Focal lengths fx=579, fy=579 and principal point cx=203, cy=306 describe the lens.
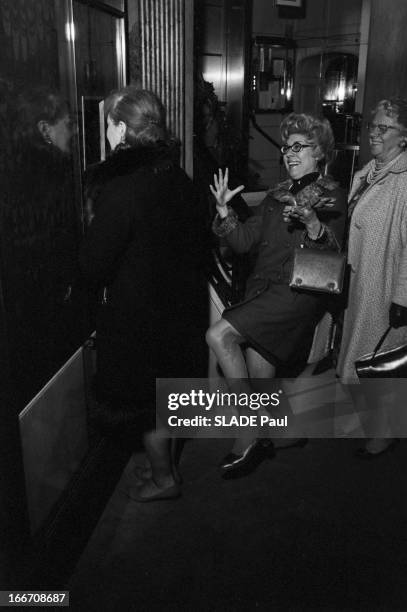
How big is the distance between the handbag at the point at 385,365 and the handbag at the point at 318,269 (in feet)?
1.40

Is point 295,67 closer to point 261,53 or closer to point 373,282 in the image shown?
point 261,53

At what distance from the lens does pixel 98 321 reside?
2.54m

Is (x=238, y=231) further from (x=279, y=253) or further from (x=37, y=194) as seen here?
(x=37, y=194)

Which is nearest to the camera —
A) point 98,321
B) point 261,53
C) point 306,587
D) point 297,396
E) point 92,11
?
point 306,587

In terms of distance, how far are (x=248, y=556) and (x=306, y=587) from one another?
0.93ft

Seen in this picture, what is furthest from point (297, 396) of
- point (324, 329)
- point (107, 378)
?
point (107, 378)

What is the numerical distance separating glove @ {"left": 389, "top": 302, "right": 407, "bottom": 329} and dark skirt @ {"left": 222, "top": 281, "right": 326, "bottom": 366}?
36cm

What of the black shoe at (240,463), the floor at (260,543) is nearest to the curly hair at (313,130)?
the black shoe at (240,463)

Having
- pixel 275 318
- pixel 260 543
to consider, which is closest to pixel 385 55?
pixel 275 318

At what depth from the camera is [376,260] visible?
3072mm

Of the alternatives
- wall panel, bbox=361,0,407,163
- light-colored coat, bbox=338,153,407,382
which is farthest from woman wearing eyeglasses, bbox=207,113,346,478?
wall panel, bbox=361,0,407,163

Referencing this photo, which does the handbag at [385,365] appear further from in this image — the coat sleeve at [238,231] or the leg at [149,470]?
the leg at [149,470]

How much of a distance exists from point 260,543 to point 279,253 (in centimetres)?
139

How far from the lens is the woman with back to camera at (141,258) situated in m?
2.27
